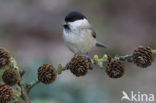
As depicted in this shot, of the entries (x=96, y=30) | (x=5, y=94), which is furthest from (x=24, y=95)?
(x=96, y=30)

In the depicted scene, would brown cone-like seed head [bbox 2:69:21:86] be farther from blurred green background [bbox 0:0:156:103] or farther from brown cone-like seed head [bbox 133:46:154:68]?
blurred green background [bbox 0:0:156:103]

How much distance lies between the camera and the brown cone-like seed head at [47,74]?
3.76 feet

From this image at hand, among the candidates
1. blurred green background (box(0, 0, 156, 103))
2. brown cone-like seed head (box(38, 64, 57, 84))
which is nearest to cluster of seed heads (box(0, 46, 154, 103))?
brown cone-like seed head (box(38, 64, 57, 84))

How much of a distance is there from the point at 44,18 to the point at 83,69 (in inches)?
181

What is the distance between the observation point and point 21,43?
5141mm

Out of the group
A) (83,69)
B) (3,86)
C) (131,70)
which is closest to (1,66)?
(3,86)

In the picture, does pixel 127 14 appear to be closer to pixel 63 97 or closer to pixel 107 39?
pixel 107 39

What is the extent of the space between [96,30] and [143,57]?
12.5 ft

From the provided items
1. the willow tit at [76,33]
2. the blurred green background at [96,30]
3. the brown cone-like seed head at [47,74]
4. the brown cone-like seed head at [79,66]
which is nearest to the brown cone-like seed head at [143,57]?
the brown cone-like seed head at [79,66]

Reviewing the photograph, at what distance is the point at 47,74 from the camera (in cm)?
115

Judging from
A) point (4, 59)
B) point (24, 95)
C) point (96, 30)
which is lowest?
point (96, 30)

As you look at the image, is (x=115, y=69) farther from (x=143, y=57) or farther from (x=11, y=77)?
(x=11, y=77)

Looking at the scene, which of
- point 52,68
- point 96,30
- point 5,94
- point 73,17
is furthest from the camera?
point 96,30

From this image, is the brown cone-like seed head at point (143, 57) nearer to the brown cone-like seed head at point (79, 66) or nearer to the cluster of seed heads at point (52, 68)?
the cluster of seed heads at point (52, 68)
